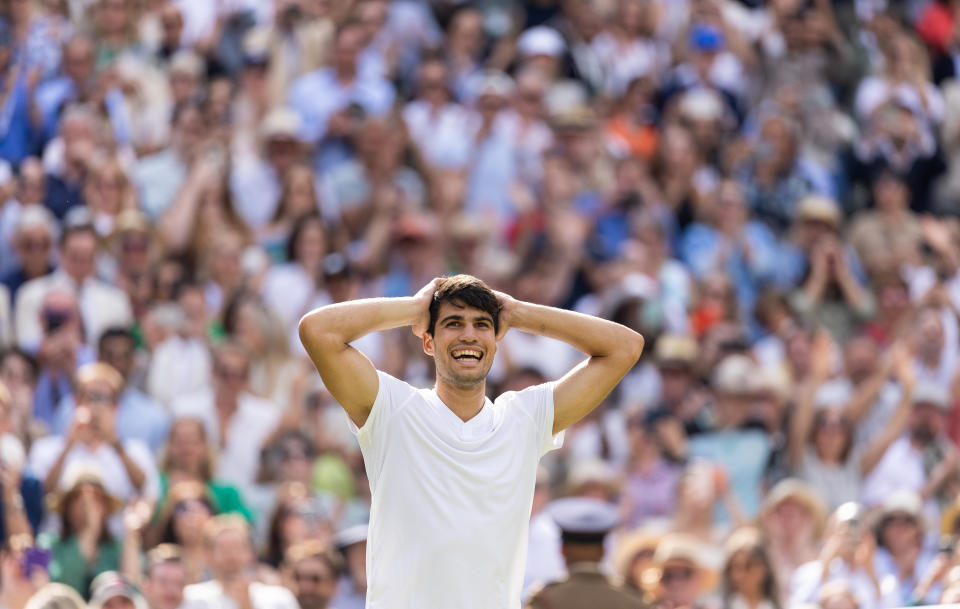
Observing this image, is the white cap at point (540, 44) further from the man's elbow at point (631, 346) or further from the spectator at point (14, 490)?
the man's elbow at point (631, 346)

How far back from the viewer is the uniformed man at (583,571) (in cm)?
730

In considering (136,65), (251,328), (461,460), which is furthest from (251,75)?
(461,460)

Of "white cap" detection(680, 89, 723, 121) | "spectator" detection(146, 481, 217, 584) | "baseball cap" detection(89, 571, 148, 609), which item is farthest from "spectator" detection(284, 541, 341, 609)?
"white cap" detection(680, 89, 723, 121)

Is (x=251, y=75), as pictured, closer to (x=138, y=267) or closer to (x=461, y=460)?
(x=138, y=267)

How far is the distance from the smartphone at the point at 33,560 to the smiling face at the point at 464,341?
13.3 feet

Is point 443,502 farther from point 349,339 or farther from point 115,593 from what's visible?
point 115,593

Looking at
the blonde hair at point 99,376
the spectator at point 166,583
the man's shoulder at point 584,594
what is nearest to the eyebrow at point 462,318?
the man's shoulder at point 584,594

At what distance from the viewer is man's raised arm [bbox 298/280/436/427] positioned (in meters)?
5.57

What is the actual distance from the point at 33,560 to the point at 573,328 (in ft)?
13.8

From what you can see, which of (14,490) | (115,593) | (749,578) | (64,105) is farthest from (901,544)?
(64,105)

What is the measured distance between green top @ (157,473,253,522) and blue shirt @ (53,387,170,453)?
1.39ft

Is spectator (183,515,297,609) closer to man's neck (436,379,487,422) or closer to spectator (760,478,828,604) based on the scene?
spectator (760,478,828,604)

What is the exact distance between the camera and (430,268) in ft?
39.9

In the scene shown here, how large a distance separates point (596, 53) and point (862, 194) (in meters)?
2.34
